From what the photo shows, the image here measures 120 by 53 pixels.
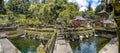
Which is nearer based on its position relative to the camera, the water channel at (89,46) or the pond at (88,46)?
the water channel at (89,46)

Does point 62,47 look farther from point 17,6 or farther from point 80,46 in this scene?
point 17,6

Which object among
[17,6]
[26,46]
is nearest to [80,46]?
[26,46]

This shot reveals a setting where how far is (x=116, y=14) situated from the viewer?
1.28 meters

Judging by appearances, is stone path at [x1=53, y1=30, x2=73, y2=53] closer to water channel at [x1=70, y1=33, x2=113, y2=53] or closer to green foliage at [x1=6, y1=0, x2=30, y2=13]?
water channel at [x1=70, y1=33, x2=113, y2=53]

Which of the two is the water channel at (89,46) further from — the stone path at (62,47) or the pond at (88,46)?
the stone path at (62,47)

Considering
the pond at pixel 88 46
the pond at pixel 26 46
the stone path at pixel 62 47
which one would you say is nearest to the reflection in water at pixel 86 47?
the pond at pixel 88 46

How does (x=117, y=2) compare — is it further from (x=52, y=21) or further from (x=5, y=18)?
(x=5, y=18)

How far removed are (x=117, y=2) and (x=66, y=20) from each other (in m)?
28.7

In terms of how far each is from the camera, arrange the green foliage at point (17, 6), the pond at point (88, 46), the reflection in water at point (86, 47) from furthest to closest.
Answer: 1. the green foliage at point (17, 6)
2. the pond at point (88, 46)
3. the reflection in water at point (86, 47)

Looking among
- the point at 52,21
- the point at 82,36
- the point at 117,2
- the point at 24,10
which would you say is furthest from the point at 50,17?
the point at 117,2

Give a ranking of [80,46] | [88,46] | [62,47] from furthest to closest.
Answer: [80,46] < [88,46] < [62,47]

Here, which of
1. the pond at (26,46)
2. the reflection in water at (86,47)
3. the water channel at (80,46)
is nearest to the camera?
the reflection in water at (86,47)

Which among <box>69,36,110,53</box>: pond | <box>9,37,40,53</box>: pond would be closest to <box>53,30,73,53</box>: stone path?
<box>69,36,110,53</box>: pond

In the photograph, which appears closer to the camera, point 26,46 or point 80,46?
point 80,46
